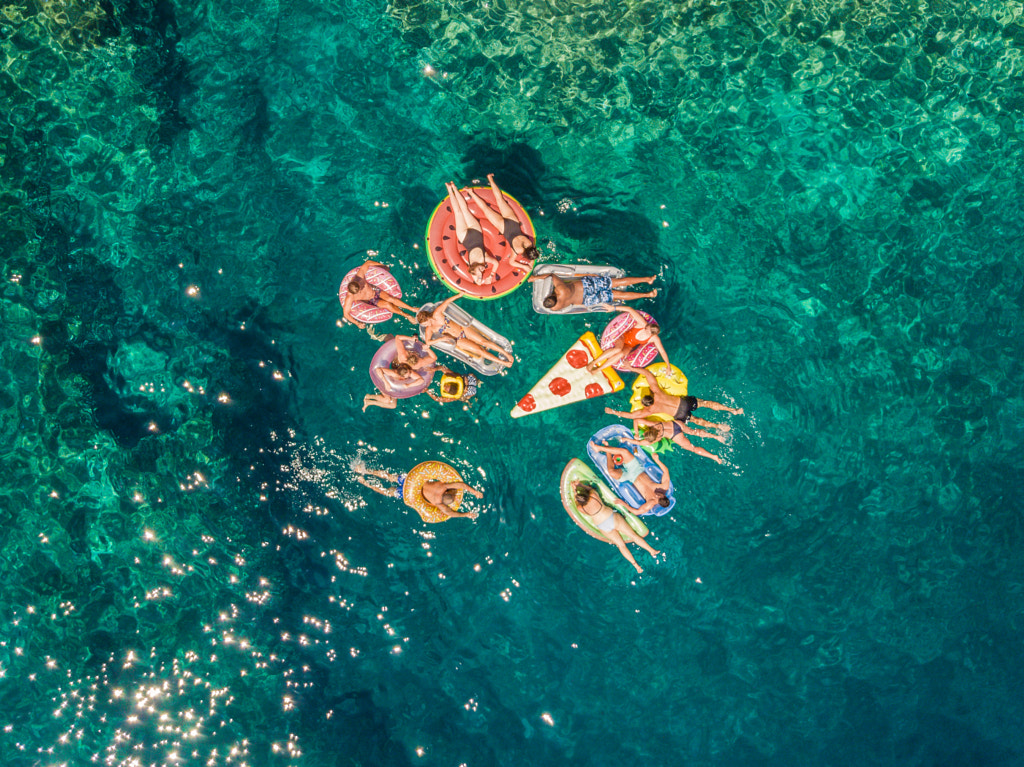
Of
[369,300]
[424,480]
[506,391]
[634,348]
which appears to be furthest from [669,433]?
[369,300]

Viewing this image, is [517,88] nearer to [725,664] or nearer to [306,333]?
[306,333]

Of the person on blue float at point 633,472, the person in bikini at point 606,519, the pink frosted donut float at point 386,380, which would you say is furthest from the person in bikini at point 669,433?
the pink frosted donut float at point 386,380

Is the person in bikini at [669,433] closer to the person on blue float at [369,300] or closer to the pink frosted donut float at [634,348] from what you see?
the pink frosted donut float at [634,348]

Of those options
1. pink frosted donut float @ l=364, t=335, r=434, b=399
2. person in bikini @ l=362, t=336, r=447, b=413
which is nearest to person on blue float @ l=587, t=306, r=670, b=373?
person in bikini @ l=362, t=336, r=447, b=413

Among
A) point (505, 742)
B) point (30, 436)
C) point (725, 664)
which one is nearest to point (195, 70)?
point (30, 436)

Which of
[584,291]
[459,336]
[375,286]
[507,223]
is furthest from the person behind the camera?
[375,286]

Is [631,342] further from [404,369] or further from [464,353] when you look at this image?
[404,369]
